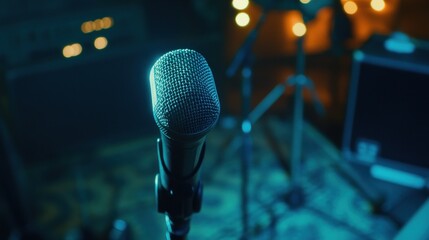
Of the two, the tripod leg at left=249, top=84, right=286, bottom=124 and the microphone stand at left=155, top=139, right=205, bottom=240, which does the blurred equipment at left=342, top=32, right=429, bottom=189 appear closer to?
the tripod leg at left=249, top=84, right=286, bottom=124

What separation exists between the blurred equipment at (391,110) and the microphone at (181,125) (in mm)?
1943

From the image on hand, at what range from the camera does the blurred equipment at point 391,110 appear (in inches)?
116

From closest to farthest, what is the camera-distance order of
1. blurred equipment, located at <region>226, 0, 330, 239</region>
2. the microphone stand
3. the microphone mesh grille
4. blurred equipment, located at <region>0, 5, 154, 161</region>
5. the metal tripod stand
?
the microphone mesh grille, the microphone stand, blurred equipment, located at <region>226, 0, 330, 239</region>, the metal tripod stand, blurred equipment, located at <region>0, 5, 154, 161</region>

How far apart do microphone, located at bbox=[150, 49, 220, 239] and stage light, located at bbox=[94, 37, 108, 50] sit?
207 centimetres

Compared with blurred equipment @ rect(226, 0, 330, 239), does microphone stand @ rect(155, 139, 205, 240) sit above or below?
above

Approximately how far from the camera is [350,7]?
3887 mm

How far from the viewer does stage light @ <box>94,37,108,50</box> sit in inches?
127

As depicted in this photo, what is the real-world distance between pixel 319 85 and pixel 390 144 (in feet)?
2.58

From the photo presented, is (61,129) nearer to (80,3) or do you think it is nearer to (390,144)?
(80,3)

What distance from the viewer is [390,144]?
313 cm

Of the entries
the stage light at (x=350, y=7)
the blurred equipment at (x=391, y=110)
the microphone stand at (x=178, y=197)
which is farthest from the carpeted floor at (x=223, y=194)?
the microphone stand at (x=178, y=197)

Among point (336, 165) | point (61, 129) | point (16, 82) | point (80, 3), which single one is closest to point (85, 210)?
point (61, 129)

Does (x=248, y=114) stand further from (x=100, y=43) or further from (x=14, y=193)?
(x=14, y=193)

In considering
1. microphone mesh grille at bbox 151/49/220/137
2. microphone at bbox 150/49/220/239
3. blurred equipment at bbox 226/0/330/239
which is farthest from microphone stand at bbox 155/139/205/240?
blurred equipment at bbox 226/0/330/239
